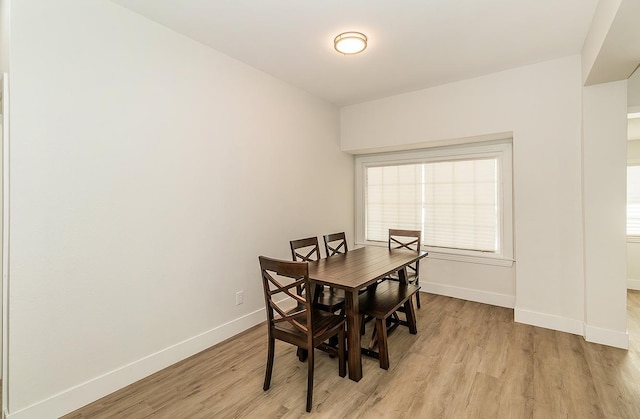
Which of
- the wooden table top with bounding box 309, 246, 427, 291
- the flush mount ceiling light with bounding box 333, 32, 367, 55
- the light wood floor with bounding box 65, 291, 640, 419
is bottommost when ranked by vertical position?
the light wood floor with bounding box 65, 291, 640, 419

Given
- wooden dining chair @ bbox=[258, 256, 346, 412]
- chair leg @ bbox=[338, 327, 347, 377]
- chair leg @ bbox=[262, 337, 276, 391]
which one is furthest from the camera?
chair leg @ bbox=[338, 327, 347, 377]

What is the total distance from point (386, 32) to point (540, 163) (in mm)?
2169

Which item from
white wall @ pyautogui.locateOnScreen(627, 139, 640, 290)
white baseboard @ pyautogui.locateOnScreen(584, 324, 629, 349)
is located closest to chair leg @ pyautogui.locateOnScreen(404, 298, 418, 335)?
white baseboard @ pyautogui.locateOnScreen(584, 324, 629, 349)

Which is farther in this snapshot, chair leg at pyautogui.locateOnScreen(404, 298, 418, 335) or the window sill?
the window sill

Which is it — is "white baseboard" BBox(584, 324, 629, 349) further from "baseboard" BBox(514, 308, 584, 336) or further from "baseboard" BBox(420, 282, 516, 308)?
"baseboard" BBox(420, 282, 516, 308)

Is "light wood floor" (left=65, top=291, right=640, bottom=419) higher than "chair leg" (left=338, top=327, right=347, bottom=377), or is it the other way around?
"chair leg" (left=338, top=327, right=347, bottom=377)

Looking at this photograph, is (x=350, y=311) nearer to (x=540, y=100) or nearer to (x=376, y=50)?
(x=376, y=50)

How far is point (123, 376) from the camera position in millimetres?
2215

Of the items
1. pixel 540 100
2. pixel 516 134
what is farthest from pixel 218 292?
pixel 540 100

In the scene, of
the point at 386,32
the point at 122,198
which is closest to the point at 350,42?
the point at 386,32

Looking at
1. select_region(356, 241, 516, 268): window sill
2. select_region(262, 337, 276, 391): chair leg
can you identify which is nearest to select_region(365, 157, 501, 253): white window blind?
select_region(356, 241, 516, 268): window sill

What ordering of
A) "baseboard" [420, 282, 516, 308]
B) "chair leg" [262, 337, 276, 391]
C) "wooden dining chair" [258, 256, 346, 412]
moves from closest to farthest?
"wooden dining chair" [258, 256, 346, 412] → "chair leg" [262, 337, 276, 391] → "baseboard" [420, 282, 516, 308]

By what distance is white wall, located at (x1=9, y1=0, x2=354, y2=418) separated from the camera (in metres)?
1.83

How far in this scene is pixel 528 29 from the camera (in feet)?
8.30
